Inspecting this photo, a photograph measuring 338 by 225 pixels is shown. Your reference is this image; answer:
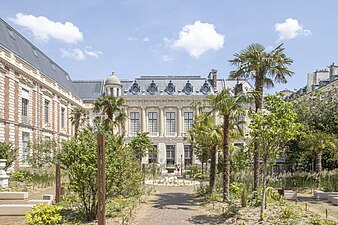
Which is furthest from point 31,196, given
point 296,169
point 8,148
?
point 296,169

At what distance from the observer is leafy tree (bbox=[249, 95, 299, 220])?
38.1 ft

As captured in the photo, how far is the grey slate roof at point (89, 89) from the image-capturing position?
5714cm

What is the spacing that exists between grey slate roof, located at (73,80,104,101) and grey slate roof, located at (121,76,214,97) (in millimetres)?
4349

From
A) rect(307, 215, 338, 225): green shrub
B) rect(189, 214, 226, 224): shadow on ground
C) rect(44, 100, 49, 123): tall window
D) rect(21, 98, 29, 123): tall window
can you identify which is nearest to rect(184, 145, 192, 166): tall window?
rect(44, 100, 49, 123): tall window

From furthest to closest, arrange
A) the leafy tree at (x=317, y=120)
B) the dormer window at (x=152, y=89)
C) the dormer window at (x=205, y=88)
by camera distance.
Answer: the dormer window at (x=152, y=89) < the dormer window at (x=205, y=88) < the leafy tree at (x=317, y=120)

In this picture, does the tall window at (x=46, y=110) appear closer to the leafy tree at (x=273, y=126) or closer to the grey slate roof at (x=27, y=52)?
the grey slate roof at (x=27, y=52)

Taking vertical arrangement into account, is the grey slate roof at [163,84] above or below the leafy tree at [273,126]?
above

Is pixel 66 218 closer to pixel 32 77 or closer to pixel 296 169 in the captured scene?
pixel 296 169

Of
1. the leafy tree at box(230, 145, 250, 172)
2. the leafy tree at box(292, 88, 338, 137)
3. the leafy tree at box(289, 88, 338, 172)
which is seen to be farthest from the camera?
the leafy tree at box(230, 145, 250, 172)

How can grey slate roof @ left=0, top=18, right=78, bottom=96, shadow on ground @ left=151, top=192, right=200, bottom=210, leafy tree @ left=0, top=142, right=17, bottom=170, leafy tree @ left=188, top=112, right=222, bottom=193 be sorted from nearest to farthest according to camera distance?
1. shadow on ground @ left=151, top=192, right=200, bottom=210
2. leafy tree @ left=188, top=112, right=222, bottom=193
3. leafy tree @ left=0, top=142, right=17, bottom=170
4. grey slate roof @ left=0, top=18, right=78, bottom=96

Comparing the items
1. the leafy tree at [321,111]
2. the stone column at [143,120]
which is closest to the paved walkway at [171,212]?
the leafy tree at [321,111]

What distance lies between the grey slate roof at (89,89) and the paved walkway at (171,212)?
40.8 meters

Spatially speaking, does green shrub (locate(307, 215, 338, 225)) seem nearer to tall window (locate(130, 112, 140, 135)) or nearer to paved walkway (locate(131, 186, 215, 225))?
paved walkway (locate(131, 186, 215, 225))

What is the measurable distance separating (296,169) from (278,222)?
59.9 ft
